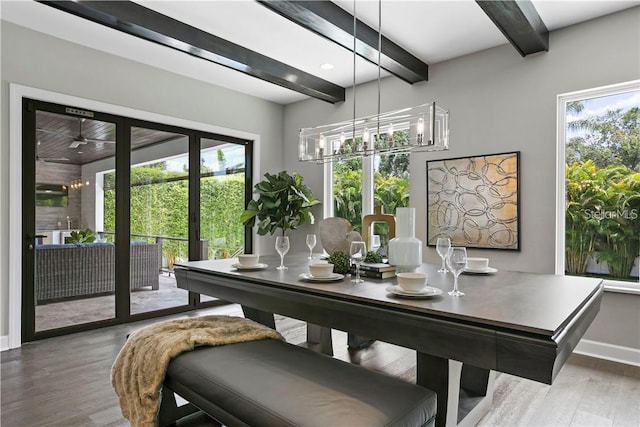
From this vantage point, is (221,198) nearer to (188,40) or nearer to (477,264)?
(188,40)

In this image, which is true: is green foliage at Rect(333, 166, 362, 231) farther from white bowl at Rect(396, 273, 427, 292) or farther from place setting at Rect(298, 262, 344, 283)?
white bowl at Rect(396, 273, 427, 292)

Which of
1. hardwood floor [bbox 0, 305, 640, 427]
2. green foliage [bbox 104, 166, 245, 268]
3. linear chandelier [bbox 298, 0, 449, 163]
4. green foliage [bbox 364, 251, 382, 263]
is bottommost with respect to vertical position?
hardwood floor [bbox 0, 305, 640, 427]

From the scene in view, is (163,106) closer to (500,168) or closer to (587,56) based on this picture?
(500,168)

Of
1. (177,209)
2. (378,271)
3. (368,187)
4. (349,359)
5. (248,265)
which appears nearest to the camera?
(378,271)

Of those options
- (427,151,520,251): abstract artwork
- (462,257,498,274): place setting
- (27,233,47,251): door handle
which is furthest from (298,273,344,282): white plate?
(27,233,47,251): door handle

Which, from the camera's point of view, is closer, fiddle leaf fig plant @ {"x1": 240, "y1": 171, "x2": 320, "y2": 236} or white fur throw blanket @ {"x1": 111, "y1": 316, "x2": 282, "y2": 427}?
white fur throw blanket @ {"x1": 111, "y1": 316, "x2": 282, "y2": 427}

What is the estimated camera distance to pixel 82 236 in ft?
12.8

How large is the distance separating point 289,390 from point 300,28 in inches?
120

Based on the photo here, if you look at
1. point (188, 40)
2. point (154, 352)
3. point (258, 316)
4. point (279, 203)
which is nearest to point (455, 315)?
point (154, 352)

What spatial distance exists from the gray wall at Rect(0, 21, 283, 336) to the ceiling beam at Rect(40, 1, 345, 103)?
3.14ft

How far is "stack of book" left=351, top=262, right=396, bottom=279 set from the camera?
215 cm

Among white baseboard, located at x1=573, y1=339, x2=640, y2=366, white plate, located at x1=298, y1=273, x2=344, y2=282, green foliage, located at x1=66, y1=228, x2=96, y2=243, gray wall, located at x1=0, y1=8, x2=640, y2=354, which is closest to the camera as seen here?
white plate, located at x1=298, y1=273, x2=344, y2=282

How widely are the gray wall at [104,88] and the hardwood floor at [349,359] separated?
72 cm

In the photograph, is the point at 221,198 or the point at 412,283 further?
the point at 221,198
